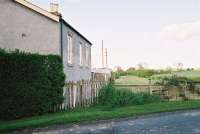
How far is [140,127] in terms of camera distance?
487 inches

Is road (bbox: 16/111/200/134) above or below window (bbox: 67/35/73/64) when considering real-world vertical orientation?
below

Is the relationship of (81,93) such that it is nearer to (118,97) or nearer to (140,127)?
(118,97)

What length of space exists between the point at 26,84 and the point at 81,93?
4778mm

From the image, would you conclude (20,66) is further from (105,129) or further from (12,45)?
(105,129)

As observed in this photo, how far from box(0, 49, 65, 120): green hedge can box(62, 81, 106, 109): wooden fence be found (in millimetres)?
1554

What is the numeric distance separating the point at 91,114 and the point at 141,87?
7684 millimetres

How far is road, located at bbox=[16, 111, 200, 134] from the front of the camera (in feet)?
37.6

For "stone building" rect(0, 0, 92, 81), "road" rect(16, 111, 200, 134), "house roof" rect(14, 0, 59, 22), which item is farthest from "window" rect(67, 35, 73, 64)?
"road" rect(16, 111, 200, 134)

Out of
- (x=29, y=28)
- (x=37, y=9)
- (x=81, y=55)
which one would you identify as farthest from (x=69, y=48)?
(x=81, y=55)

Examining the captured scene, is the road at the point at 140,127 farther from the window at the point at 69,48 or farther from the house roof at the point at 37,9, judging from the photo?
the window at the point at 69,48

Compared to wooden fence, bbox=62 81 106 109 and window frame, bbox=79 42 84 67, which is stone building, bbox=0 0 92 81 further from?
window frame, bbox=79 42 84 67

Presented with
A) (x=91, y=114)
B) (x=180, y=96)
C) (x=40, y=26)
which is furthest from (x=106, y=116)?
(x=180, y=96)

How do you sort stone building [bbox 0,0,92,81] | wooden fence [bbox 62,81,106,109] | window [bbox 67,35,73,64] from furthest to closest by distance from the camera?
window [bbox 67,35,73,64], stone building [bbox 0,0,92,81], wooden fence [bbox 62,81,106,109]

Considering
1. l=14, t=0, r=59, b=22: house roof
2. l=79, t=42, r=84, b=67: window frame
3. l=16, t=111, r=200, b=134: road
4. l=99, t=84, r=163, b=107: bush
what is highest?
l=14, t=0, r=59, b=22: house roof
